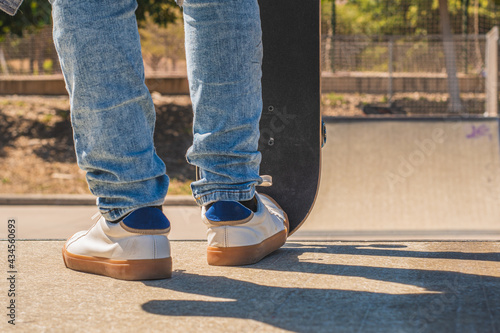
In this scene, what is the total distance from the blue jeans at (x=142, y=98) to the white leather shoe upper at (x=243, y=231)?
0.08m

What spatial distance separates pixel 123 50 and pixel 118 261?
0.53 metres

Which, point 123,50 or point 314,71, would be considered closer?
point 123,50

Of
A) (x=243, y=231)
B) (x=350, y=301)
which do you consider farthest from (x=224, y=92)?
(x=350, y=301)

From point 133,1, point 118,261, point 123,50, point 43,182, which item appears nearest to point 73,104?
point 123,50

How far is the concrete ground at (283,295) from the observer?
1172 mm

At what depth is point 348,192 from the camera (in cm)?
463

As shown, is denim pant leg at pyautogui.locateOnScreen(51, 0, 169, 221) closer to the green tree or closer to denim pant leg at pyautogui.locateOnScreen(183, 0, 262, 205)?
denim pant leg at pyautogui.locateOnScreen(183, 0, 262, 205)

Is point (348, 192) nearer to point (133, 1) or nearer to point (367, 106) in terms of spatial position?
point (133, 1)

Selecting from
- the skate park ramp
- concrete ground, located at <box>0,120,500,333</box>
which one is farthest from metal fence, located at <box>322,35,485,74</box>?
concrete ground, located at <box>0,120,500,333</box>

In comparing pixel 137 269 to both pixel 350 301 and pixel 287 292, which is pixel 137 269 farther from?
pixel 350 301

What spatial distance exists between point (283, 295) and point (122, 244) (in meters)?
0.46

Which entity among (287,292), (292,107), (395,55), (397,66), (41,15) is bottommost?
(287,292)

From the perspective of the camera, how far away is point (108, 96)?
1499mm

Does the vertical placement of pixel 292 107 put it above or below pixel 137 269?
above
